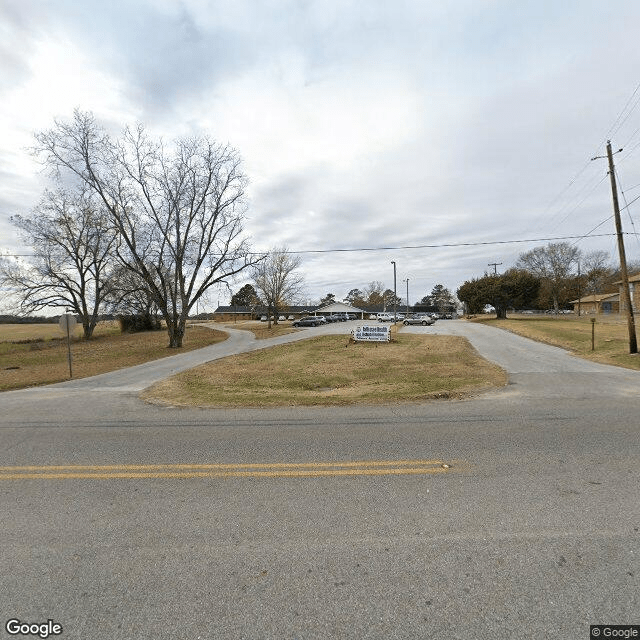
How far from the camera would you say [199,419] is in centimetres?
674

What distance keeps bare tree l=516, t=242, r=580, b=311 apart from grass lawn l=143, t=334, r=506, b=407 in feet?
211

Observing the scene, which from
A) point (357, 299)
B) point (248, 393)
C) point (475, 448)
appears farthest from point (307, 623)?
point (357, 299)

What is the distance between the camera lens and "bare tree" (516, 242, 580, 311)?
69312 millimetres

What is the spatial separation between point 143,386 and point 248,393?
13.4 feet

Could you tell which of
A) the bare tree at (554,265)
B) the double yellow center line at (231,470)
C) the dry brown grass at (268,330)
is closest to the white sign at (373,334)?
the dry brown grass at (268,330)

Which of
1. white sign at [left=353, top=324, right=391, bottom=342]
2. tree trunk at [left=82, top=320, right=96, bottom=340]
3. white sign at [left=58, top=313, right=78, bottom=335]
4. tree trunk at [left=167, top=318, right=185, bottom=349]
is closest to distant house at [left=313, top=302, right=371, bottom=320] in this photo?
tree trunk at [left=82, top=320, right=96, bottom=340]

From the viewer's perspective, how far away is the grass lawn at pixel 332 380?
8461 millimetres

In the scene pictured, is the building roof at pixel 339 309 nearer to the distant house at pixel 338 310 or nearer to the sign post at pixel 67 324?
the distant house at pixel 338 310

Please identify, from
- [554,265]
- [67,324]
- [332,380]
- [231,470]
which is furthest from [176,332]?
[554,265]

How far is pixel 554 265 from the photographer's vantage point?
70.1 meters

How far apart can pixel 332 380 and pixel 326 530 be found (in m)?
8.25

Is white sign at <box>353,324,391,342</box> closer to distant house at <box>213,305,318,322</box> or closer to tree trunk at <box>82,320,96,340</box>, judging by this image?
tree trunk at <box>82,320,96,340</box>

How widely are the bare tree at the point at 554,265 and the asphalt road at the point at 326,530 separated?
2969 inches

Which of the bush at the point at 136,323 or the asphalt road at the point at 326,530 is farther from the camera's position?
the bush at the point at 136,323
